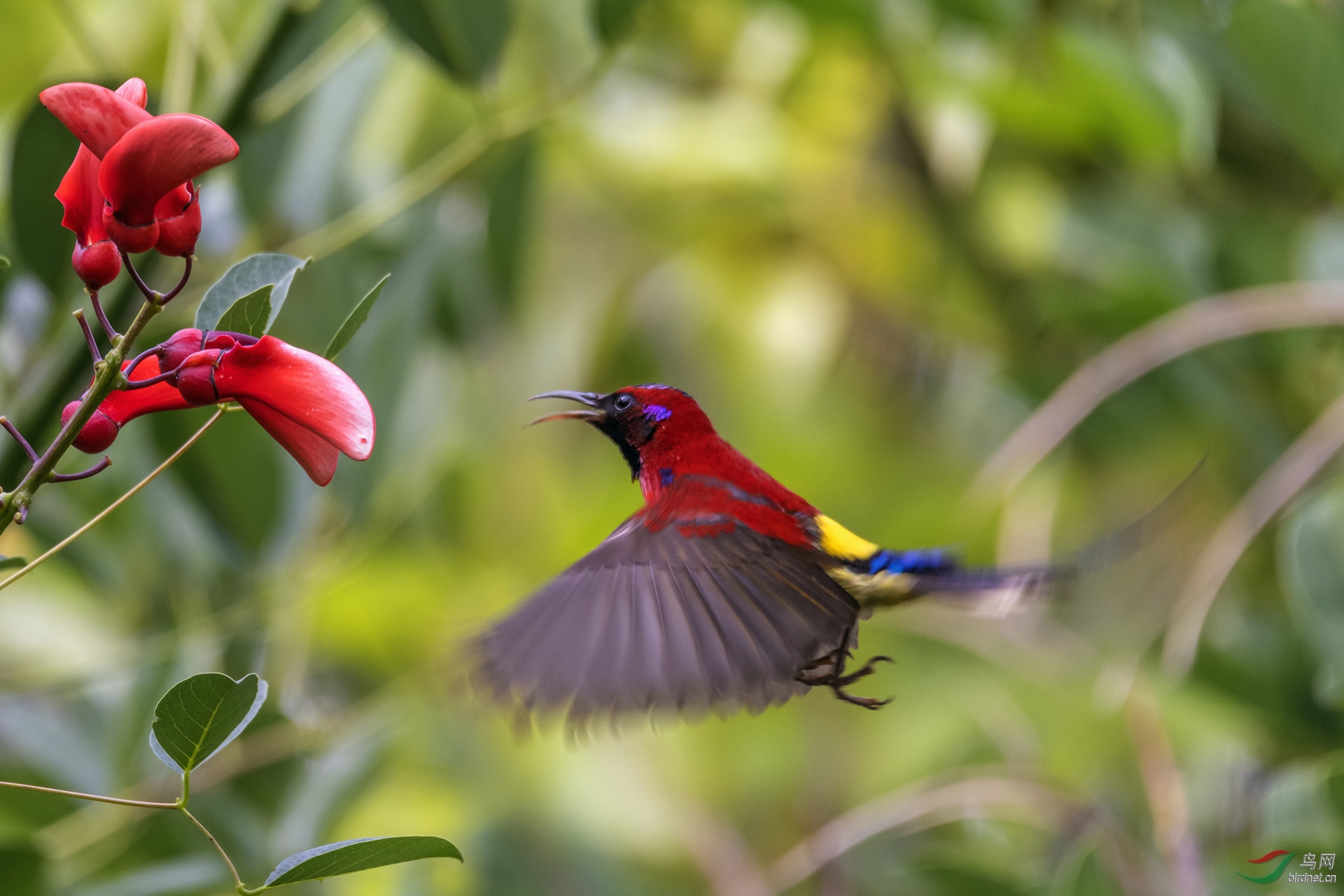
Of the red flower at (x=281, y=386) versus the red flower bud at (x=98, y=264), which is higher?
the red flower bud at (x=98, y=264)

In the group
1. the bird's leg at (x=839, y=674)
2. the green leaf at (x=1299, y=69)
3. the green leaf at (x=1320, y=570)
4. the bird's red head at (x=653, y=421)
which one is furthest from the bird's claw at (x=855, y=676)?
the green leaf at (x=1299, y=69)

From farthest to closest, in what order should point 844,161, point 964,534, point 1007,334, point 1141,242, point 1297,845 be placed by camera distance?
point 844,161 → point 1007,334 → point 1141,242 → point 964,534 → point 1297,845

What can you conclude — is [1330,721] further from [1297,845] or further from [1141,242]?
[1141,242]

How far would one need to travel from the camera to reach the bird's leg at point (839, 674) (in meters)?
0.51

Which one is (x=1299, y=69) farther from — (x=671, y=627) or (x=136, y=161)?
(x=136, y=161)

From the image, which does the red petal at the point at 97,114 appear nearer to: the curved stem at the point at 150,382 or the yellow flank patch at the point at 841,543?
the curved stem at the point at 150,382

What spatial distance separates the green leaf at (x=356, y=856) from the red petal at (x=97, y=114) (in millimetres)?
205

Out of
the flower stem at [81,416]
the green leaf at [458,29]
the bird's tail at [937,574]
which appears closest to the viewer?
the flower stem at [81,416]

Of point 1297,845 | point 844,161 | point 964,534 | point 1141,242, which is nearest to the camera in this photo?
point 1297,845

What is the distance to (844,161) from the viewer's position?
1749 millimetres

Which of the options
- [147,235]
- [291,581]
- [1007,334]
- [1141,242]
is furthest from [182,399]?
[1007,334]

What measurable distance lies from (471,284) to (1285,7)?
0.74m

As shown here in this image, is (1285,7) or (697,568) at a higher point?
(1285,7)

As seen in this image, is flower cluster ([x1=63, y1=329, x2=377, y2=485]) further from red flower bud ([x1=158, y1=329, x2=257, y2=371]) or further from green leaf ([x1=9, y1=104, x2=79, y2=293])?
green leaf ([x1=9, y1=104, x2=79, y2=293])
